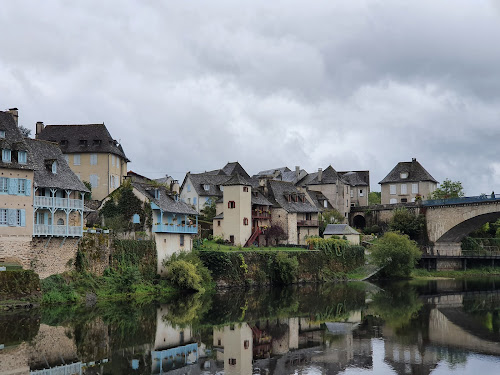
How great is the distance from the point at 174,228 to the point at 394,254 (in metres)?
27.4

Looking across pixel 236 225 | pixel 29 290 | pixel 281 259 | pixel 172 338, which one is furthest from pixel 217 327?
pixel 236 225

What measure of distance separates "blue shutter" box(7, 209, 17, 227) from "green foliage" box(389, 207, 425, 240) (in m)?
54.5

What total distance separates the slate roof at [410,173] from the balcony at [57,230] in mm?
62056

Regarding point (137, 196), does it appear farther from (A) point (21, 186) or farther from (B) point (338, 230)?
(B) point (338, 230)

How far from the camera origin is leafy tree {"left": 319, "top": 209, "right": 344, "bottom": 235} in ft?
266

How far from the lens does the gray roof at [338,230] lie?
251 feet

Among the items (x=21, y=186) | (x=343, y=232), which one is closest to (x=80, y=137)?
(x=21, y=186)

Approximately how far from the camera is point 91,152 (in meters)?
64.7

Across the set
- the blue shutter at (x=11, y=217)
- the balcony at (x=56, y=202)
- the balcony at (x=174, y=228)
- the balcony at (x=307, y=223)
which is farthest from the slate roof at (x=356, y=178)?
the blue shutter at (x=11, y=217)

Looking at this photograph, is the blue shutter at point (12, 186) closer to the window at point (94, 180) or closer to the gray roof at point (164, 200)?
the gray roof at point (164, 200)

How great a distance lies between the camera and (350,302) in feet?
159

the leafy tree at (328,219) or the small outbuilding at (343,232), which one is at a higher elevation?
the leafy tree at (328,219)

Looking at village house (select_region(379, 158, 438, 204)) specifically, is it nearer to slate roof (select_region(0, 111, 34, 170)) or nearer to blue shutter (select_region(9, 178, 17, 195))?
slate roof (select_region(0, 111, 34, 170))

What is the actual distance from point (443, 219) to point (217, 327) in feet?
175
